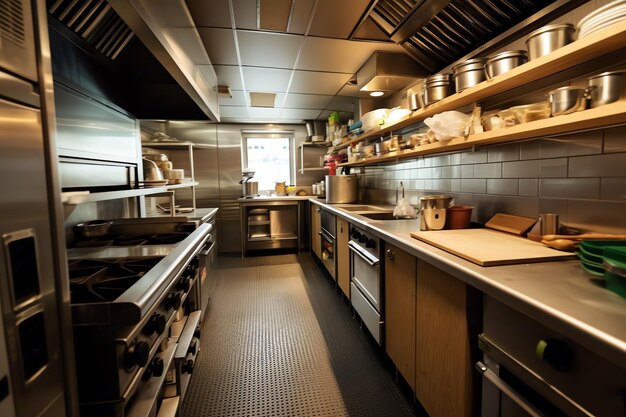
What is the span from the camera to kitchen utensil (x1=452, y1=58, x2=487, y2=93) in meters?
1.45

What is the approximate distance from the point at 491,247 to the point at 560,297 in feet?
1.48

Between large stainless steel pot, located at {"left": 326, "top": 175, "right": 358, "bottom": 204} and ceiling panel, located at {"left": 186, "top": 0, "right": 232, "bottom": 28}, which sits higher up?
ceiling panel, located at {"left": 186, "top": 0, "right": 232, "bottom": 28}

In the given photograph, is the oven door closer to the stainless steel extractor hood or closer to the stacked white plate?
the stainless steel extractor hood

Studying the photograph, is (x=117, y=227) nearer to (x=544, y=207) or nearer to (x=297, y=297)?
(x=297, y=297)

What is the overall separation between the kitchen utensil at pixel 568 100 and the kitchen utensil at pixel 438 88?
30.1 inches

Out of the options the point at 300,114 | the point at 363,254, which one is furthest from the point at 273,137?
the point at 363,254

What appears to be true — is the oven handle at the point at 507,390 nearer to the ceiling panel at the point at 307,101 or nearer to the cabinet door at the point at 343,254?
the cabinet door at the point at 343,254

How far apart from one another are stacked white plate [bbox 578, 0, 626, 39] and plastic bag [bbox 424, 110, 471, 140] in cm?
59

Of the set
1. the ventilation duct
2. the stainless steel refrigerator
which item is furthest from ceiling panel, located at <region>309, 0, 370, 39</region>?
the stainless steel refrigerator

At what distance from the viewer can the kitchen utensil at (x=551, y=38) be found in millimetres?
1092

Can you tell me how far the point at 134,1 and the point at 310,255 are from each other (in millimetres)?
3954

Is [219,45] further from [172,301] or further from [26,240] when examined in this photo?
[26,240]

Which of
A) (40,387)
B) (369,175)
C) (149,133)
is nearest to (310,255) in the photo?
(369,175)

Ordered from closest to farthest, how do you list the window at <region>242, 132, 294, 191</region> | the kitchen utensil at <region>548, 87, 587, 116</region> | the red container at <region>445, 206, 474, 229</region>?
the kitchen utensil at <region>548, 87, 587, 116</region>, the red container at <region>445, 206, 474, 229</region>, the window at <region>242, 132, 294, 191</region>
